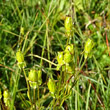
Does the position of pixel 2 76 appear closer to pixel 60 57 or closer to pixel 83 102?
pixel 83 102

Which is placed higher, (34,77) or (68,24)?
(68,24)

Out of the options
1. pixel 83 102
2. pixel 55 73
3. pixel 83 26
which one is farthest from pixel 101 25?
pixel 83 102

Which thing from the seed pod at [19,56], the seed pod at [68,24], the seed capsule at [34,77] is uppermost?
the seed pod at [68,24]

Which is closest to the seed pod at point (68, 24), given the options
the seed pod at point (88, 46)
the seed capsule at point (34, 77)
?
the seed pod at point (88, 46)

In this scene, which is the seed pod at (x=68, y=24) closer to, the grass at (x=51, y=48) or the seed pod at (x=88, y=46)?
the seed pod at (x=88, y=46)

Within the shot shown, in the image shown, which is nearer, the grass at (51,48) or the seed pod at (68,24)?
the seed pod at (68,24)

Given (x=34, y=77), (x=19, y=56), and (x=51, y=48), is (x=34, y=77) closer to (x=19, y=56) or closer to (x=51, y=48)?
(x=19, y=56)

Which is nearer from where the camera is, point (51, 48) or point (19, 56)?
point (19, 56)

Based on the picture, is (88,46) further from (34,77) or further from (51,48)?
(51,48)

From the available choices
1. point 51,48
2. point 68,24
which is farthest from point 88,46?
point 51,48
